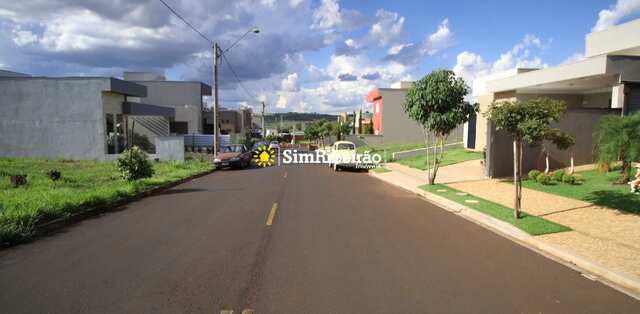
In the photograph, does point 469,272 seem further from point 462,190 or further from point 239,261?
point 462,190

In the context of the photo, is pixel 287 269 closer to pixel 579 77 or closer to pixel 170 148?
pixel 579 77

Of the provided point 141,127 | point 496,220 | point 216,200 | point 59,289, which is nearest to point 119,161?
point 216,200

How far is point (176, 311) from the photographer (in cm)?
427

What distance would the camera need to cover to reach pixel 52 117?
24.1 metres

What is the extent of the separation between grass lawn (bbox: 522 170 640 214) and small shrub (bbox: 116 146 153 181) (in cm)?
1348

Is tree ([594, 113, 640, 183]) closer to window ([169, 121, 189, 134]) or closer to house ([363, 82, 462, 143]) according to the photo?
house ([363, 82, 462, 143])

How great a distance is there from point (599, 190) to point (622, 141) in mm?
1505

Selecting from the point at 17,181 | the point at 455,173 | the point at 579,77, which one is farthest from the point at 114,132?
the point at 579,77

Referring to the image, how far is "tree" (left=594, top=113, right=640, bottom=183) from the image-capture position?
11.1m

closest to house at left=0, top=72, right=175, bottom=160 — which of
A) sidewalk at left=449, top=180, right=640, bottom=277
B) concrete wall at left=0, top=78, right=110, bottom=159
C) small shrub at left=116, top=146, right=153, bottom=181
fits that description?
concrete wall at left=0, top=78, right=110, bottom=159

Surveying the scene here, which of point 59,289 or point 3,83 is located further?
point 3,83

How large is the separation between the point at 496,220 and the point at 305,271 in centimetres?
556

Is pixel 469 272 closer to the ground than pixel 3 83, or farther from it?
closer to the ground

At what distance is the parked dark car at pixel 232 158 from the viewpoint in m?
24.6
